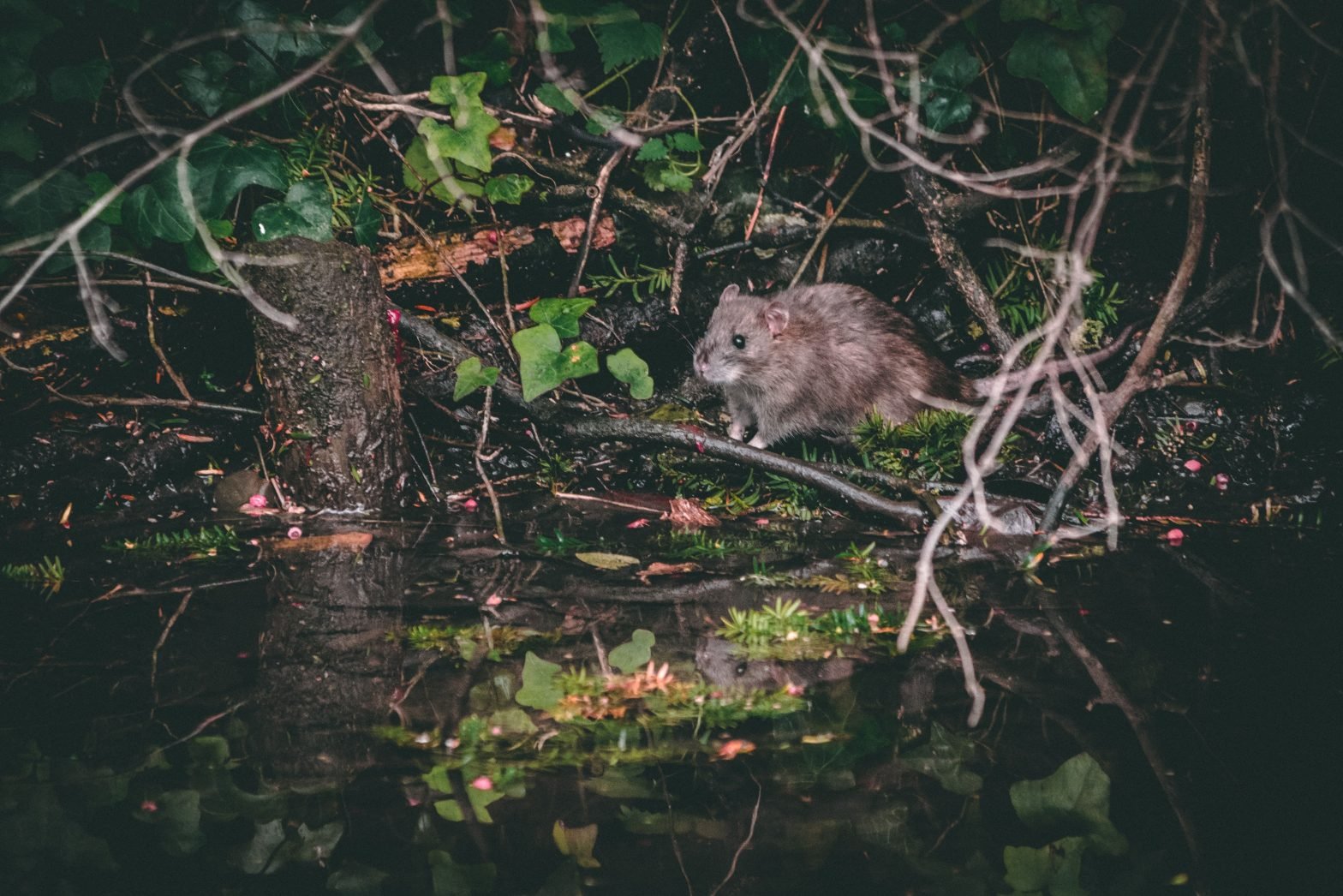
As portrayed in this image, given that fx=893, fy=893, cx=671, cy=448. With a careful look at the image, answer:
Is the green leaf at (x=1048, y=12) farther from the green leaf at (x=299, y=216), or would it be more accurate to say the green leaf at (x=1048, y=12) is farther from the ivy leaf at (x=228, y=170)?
the ivy leaf at (x=228, y=170)

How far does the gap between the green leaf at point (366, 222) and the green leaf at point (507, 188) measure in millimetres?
642

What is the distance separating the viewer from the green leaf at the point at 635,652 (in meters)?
3.05

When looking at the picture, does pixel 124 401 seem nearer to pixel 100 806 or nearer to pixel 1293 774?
pixel 100 806

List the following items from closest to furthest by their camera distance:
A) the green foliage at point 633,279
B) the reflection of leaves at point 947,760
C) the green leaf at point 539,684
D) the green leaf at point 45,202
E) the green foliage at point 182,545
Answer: the reflection of leaves at point 947,760
the green leaf at point 539,684
the green foliage at point 182,545
the green leaf at point 45,202
the green foliage at point 633,279

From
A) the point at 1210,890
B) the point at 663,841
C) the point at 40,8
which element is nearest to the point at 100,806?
the point at 663,841

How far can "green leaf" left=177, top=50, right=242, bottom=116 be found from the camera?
4.65 metres

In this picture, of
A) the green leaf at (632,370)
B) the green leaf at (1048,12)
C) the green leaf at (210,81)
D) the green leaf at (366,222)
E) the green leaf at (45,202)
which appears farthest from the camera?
the green leaf at (366,222)

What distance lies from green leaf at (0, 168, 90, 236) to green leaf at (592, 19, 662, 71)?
2.73 metres

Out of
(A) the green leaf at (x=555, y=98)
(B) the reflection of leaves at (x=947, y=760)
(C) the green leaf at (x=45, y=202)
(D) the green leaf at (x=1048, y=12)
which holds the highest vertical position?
(D) the green leaf at (x=1048, y=12)

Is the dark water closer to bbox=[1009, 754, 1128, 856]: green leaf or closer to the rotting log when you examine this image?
bbox=[1009, 754, 1128, 856]: green leaf

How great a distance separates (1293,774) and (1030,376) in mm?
1347

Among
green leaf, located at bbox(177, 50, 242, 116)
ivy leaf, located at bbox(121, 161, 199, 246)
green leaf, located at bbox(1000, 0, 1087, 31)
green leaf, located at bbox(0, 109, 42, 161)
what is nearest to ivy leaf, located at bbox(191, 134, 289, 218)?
ivy leaf, located at bbox(121, 161, 199, 246)

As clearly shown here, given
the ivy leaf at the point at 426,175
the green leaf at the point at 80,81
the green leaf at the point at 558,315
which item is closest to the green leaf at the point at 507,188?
the ivy leaf at the point at 426,175

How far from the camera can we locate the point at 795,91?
5.18 m
